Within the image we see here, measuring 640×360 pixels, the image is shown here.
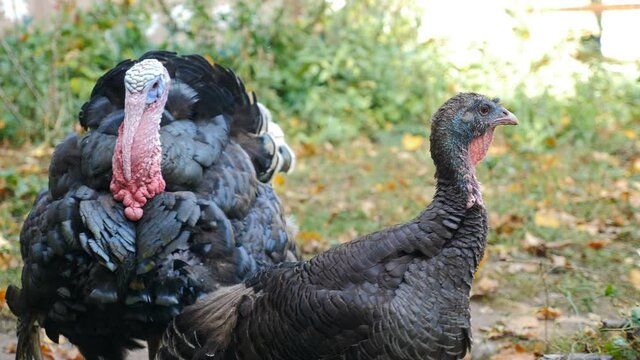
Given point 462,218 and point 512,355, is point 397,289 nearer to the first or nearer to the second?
point 462,218

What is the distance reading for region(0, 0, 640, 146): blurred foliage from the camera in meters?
8.61

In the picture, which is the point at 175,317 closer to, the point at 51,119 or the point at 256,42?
the point at 51,119

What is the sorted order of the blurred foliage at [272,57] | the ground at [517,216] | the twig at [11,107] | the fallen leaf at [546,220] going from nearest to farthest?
the ground at [517,216] < the fallen leaf at [546,220] < the twig at [11,107] < the blurred foliage at [272,57]

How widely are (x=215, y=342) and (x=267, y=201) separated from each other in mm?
1082

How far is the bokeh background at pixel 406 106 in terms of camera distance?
572 centimetres

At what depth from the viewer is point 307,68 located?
10039mm


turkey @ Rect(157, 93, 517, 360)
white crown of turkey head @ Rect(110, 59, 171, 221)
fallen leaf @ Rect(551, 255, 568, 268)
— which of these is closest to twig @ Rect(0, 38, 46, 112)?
white crown of turkey head @ Rect(110, 59, 171, 221)

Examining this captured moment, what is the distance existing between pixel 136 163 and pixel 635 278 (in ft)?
10.3

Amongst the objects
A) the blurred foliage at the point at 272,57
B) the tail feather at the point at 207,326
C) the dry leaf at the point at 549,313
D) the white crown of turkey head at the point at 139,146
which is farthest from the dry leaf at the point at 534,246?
the blurred foliage at the point at 272,57

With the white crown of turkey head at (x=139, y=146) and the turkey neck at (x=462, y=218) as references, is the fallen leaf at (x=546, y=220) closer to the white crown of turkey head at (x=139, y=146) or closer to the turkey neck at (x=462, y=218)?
the turkey neck at (x=462, y=218)

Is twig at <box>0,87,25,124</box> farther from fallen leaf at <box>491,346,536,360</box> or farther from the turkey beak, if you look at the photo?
the turkey beak

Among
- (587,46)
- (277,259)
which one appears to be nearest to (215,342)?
(277,259)

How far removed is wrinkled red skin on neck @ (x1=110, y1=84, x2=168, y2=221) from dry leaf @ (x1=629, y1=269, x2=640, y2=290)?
2.93 metres

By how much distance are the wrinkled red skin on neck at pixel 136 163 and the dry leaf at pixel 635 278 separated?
2.93 metres
